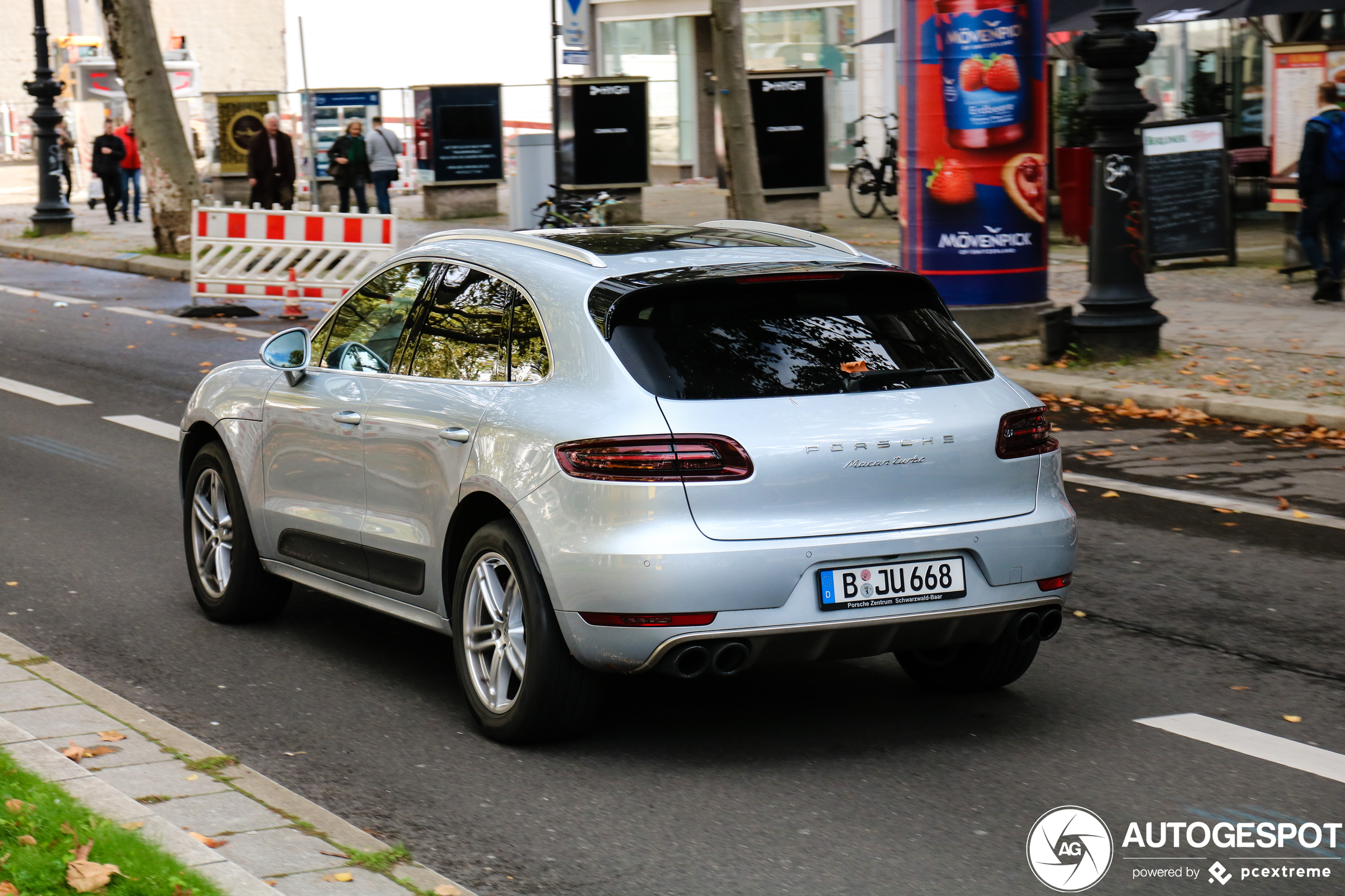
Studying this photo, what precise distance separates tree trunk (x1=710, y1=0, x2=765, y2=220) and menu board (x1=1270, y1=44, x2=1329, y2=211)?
5596 mm

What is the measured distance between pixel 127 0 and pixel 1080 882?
22.6 metres

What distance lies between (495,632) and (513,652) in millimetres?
111

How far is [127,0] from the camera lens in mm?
23953

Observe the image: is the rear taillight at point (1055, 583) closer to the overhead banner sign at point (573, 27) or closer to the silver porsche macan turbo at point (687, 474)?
the silver porsche macan turbo at point (687, 474)

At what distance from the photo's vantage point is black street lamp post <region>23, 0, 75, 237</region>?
30156mm

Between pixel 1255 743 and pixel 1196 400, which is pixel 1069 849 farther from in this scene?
pixel 1196 400

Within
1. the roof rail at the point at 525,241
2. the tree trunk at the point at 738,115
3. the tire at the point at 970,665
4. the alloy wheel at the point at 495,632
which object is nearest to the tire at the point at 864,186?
the tree trunk at the point at 738,115

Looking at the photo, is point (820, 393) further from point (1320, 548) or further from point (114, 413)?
point (114, 413)

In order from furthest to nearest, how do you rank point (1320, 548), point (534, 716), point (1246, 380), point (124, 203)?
point (124, 203), point (1246, 380), point (1320, 548), point (534, 716)

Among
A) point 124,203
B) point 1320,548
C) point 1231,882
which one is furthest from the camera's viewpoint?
point 124,203

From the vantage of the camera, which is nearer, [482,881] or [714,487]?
[482,881]

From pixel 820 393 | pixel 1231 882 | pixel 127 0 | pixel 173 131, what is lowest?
pixel 1231 882

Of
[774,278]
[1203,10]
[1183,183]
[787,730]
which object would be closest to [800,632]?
[787,730]

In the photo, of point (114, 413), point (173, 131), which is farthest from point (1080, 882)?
point (173, 131)
